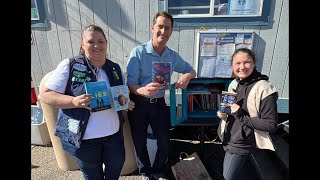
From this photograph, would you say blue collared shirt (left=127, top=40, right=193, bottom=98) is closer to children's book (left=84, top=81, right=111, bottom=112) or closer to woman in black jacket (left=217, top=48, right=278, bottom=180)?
children's book (left=84, top=81, right=111, bottom=112)

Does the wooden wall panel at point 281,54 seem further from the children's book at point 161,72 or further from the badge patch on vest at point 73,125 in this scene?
the badge patch on vest at point 73,125

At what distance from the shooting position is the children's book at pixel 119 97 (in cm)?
199

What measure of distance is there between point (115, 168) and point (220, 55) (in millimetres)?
2366

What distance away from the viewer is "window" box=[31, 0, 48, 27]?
358 centimetres

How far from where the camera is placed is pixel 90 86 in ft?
5.92

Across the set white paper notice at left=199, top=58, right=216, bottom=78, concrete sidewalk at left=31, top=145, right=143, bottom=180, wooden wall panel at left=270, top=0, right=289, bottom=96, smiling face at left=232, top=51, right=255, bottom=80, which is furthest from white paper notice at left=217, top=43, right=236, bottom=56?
concrete sidewalk at left=31, top=145, right=143, bottom=180

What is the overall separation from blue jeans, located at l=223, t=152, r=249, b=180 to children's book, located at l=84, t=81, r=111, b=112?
131cm

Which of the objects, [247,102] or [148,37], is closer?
[247,102]

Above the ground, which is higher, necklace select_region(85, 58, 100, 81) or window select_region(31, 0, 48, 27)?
window select_region(31, 0, 48, 27)
